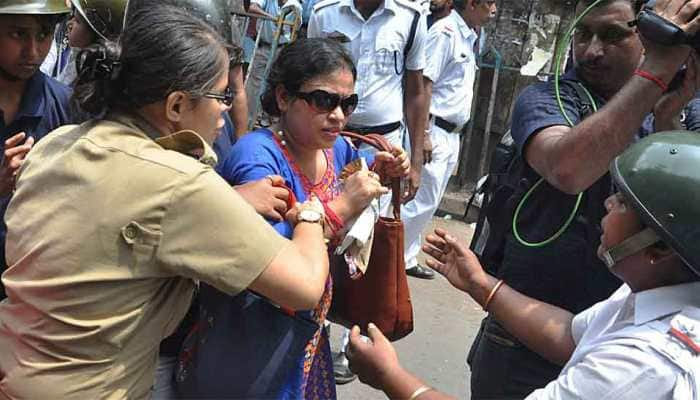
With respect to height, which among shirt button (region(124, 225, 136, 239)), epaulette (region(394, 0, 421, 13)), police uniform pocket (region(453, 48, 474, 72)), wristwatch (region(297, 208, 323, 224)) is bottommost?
police uniform pocket (region(453, 48, 474, 72))

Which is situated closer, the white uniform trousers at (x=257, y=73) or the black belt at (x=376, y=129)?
the black belt at (x=376, y=129)

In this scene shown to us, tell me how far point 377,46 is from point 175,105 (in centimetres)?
256

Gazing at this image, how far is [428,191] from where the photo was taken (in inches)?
195

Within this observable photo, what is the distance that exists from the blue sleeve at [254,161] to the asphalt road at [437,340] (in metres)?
1.85

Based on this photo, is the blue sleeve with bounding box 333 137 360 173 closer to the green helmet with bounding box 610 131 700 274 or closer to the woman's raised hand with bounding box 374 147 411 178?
the woman's raised hand with bounding box 374 147 411 178

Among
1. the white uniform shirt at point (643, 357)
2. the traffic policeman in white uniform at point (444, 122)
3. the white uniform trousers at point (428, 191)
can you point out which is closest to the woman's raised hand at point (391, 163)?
the white uniform shirt at point (643, 357)

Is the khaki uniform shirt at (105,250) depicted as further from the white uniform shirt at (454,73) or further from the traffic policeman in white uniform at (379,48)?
the white uniform shirt at (454,73)

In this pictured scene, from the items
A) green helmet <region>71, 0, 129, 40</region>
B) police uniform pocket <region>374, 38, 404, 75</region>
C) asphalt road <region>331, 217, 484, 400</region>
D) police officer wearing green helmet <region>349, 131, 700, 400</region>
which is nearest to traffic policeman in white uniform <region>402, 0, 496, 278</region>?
asphalt road <region>331, 217, 484, 400</region>

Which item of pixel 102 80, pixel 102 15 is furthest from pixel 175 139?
pixel 102 15

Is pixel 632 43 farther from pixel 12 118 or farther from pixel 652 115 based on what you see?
pixel 12 118

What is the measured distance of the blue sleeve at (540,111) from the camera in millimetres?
1938

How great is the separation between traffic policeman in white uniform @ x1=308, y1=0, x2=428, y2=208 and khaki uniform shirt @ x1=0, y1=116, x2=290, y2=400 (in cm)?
259

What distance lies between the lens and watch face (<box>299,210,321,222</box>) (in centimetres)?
169

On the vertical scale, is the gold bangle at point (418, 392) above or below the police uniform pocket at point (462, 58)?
above
